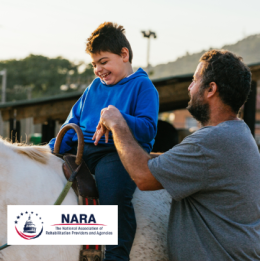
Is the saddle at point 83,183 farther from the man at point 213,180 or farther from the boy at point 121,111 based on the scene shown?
the man at point 213,180

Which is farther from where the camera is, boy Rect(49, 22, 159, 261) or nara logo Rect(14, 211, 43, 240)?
boy Rect(49, 22, 159, 261)

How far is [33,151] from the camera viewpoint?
1946 mm

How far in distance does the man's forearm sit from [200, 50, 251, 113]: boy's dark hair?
57 centimetres

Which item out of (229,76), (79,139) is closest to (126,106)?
(79,139)

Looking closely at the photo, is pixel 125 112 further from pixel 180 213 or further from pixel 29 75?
pixel 29 75

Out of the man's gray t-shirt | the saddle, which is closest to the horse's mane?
the saddle

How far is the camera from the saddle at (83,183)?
1.82 meters

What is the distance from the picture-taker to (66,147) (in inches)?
88.7

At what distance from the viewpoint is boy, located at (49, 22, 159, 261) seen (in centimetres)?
192

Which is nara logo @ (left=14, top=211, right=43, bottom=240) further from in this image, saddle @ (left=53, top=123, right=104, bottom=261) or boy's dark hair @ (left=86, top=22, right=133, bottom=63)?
boy's dark hair @ (left=86, top=22, right=133, bottom=63)

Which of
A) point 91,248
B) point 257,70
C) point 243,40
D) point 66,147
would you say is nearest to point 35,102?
point 257,70

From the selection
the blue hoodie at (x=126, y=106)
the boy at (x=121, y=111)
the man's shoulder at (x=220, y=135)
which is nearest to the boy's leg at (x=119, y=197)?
the boy at (x=121, y=111)

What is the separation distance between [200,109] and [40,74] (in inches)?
1812

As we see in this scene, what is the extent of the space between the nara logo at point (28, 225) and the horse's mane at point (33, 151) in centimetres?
33
